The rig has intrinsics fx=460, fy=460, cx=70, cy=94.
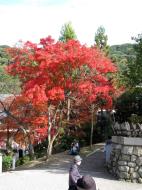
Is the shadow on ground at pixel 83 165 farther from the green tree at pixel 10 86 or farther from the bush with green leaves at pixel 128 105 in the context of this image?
the green tree at pixel 10 86

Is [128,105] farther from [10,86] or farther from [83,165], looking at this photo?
[10,86]

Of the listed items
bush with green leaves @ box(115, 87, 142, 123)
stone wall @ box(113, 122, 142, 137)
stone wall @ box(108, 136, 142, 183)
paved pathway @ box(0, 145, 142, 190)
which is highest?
bush with green leaves @ box(115, 87, 142, 123)

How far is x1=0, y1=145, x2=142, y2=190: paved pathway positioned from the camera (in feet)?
51.2

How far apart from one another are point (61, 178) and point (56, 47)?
8.27 m

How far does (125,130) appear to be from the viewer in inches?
677

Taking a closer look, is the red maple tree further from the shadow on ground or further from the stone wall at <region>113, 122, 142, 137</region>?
the stone wall at <region>113, 122, 142, 137</region>

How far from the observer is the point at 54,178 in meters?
17.1

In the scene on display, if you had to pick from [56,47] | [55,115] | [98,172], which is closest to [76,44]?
[56,47]

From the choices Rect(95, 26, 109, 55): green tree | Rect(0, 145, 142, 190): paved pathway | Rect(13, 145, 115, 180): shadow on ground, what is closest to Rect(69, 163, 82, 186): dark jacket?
Rect(0, 145, 142, 190): paved pathway

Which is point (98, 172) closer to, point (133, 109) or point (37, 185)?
point (37, 185)

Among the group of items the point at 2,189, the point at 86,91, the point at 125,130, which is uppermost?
the point at 86,91

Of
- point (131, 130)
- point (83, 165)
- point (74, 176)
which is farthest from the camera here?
point (83, 165)

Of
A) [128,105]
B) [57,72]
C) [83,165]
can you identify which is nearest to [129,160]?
[83,165]

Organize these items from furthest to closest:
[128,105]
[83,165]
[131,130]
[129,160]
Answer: [128,105] → [83,165] → [131,130] → [129,160]
